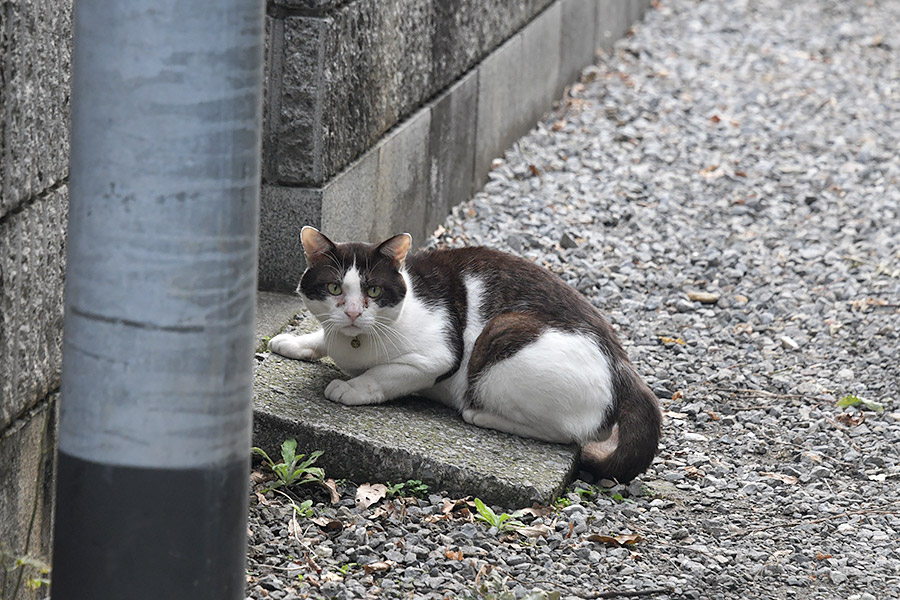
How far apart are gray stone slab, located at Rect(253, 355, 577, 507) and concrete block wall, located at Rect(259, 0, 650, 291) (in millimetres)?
1019

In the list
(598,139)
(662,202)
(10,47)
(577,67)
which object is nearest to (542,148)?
(598,139)

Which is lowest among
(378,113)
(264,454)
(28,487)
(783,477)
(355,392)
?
(783,477)

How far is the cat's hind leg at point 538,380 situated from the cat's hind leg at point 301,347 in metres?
0.61

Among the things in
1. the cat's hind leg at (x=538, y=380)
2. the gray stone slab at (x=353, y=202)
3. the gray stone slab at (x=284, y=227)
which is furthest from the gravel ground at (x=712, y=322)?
the gray stone slab at (x=284, y=227)

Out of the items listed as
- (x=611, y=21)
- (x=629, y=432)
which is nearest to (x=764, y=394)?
(x=629, y=432)

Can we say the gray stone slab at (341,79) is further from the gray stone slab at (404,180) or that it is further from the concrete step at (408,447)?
the concrete step at (408,447)

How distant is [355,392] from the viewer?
3.84 metres

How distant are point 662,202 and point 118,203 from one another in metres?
5.22

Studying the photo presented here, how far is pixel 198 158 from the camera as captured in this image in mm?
1979

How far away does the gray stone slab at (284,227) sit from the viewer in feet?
14.9

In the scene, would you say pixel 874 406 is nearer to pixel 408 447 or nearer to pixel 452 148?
pixel 408 447

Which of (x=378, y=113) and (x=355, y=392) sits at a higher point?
(x=378, y=113)

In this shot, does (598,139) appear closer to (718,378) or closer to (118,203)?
(718,378)

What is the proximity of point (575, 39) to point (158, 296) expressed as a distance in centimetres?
723
